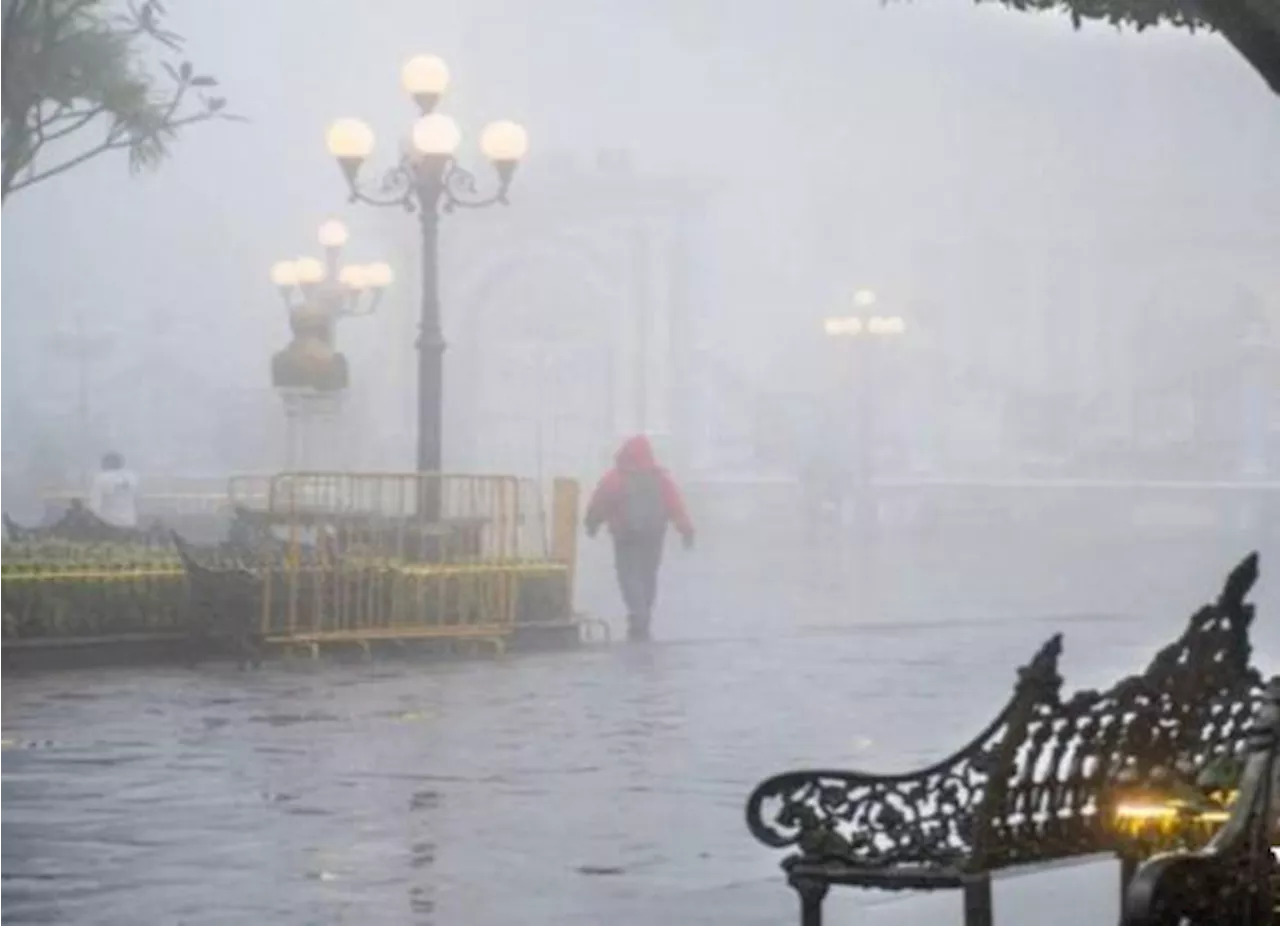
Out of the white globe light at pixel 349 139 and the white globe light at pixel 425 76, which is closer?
the white globe light at pixel 425 76

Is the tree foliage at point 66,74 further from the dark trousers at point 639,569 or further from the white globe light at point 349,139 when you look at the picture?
the dark trousers at point 639,569

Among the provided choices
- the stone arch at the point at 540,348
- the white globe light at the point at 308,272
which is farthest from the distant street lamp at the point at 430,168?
the stone arch at the point at 540,348

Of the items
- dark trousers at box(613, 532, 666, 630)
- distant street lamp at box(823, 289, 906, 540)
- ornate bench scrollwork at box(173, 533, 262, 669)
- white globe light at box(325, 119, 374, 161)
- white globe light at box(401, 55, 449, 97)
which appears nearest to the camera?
ornate bench scrollwork at box(173, 533, 262, 669)

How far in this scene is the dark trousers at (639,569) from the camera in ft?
75.8

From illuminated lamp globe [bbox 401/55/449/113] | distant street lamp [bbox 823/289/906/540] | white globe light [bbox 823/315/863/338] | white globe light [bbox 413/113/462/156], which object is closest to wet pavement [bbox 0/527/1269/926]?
white globe light [bbox 413/113/462/156]

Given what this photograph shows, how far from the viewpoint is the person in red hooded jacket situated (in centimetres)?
2311

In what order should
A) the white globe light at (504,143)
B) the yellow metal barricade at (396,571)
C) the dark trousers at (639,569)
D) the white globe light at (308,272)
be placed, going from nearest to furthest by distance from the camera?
the yellow metal barricade at (396,571)
the white globe light at (504,143)
the dark trousers at (639,569)
the white globe light at (308,272)

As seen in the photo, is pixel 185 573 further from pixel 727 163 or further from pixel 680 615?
pixel 727 163

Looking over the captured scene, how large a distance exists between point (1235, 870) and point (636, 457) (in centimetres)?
1855

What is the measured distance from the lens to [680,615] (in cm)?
2648

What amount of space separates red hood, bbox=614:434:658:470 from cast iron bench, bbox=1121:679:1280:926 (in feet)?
59.1

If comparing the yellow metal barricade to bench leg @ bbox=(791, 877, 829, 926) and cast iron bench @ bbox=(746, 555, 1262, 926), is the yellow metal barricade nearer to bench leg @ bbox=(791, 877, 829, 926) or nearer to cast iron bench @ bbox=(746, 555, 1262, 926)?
cast iron bench @ bbox=(746, 555, 1262, 926)

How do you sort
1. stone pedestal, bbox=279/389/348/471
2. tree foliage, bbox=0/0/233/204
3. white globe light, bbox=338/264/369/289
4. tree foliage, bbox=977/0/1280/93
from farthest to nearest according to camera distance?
white globe light, bbox=338/264/369/289, stone pedestal, bbox=279/389/348/471, tree foliage, bbox=0/0/233/204, tree foliage, bbox=977/0/1280/93

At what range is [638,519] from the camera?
23203 mm
